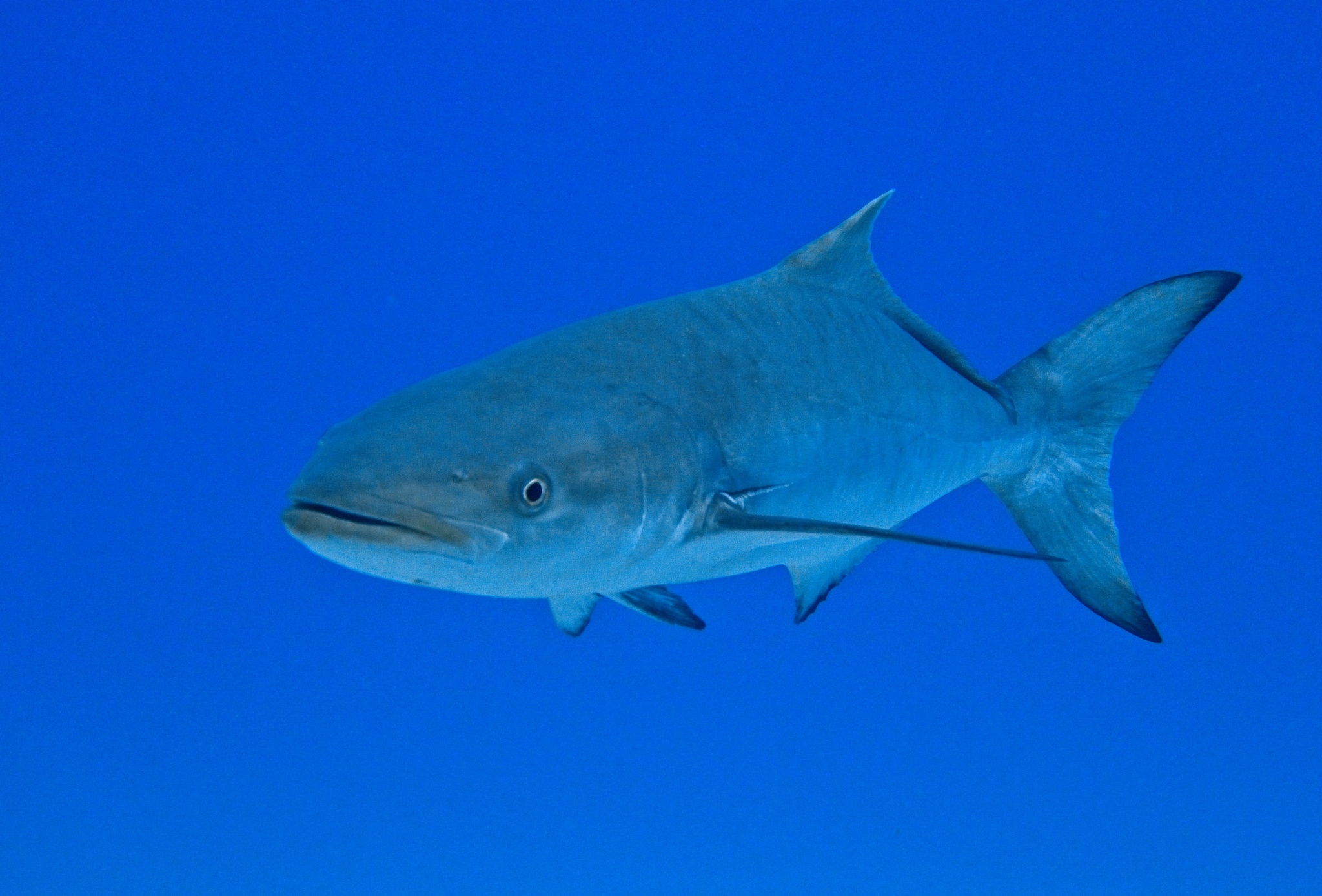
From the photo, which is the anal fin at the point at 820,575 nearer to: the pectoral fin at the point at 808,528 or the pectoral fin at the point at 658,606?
the pectoral fin at the point at 658,606

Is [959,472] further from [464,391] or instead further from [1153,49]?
[1153,49]

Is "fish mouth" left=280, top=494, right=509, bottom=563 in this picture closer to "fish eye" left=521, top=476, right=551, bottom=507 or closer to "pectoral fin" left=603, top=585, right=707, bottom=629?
"fish eye" left=521, top=476, right=551, bottom=507

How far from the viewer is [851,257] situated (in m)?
2.94

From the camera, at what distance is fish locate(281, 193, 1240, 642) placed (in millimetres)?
1795

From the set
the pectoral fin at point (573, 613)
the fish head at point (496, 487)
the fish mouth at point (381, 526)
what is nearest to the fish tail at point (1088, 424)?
the pectoral fin at point (573, 613)

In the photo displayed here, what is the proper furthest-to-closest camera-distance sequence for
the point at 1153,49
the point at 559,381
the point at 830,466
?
the point at 1153,49, the point at 830,466, the point at 559,381

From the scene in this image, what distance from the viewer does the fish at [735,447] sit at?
1795 millimetres

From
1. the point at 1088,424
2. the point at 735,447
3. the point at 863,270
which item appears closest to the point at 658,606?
the point at 735,447

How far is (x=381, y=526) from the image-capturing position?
167 cm

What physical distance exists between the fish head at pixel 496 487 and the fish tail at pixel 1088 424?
1.78 meters

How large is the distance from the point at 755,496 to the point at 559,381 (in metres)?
0.57

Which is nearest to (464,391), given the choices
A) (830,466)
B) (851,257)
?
(830,466)

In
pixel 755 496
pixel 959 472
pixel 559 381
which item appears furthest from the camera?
pixel 959 472

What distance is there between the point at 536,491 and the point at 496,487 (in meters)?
0.09
